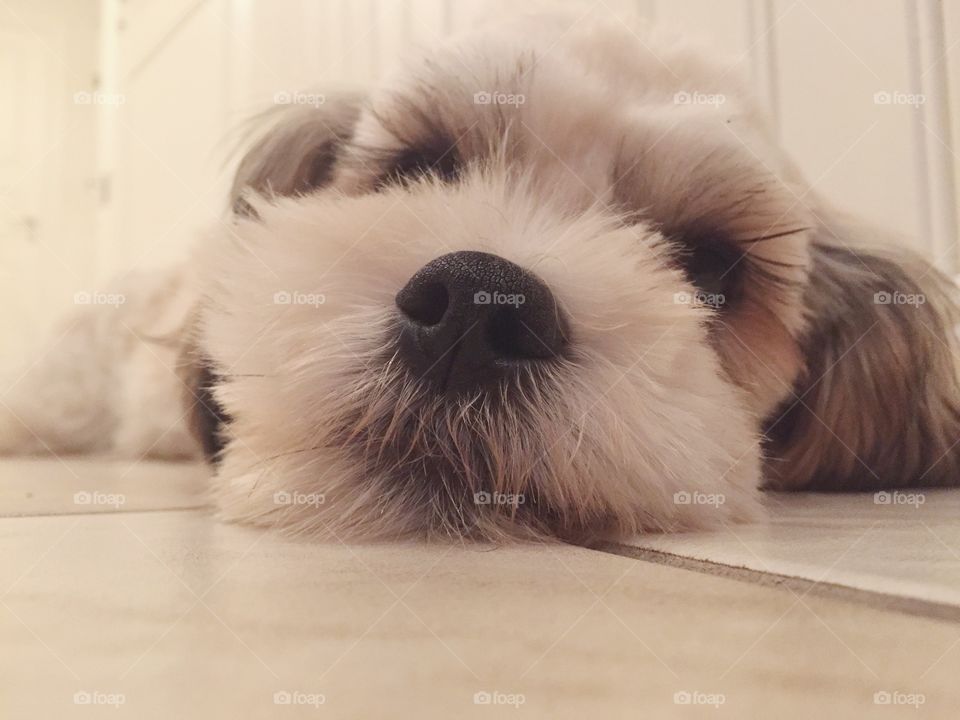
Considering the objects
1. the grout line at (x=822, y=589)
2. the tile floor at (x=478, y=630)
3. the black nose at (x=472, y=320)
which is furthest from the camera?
the black nose at (x=472, y=320)

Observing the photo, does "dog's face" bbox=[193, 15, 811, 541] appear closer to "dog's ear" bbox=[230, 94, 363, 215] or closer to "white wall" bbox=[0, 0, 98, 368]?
"dog's ear" bbox=[230, 94, 363, 215]

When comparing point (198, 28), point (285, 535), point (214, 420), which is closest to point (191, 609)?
point (285, 535)

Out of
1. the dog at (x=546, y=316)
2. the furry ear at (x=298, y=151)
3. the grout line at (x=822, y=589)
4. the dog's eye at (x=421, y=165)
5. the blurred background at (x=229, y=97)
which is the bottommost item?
the grout line at (x=822, y=589)

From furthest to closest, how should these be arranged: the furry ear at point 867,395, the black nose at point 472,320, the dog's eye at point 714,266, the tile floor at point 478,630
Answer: the furry ear at point 867,395, the dog's eye at point 714,266, the black nose at point 472,320, the tile floor at point 478,630

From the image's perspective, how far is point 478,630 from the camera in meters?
0.50

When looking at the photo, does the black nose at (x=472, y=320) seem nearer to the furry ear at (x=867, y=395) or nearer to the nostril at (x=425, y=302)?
the nostril at (x=425, y=302)

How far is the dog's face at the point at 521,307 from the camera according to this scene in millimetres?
881

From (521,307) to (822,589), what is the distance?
422 millimetres

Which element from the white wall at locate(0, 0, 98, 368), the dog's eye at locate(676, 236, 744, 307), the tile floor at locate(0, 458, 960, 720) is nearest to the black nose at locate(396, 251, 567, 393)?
the tile floor at locate(0, 458, 960, 720)

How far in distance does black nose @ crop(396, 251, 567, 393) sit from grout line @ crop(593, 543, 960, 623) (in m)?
0.28

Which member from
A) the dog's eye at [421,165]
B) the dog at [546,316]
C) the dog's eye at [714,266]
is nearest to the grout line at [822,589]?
the dog at [546,316]

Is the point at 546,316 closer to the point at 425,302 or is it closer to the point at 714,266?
the point at 425,302

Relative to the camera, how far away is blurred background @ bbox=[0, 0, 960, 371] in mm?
1993

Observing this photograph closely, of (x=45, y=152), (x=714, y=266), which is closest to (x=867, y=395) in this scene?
(x=714, y=266)
